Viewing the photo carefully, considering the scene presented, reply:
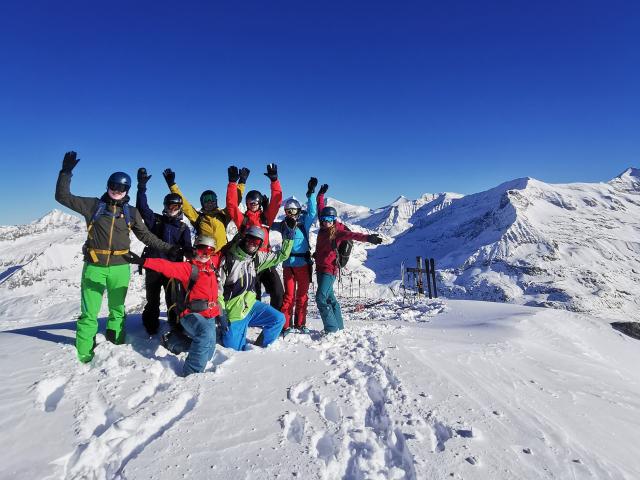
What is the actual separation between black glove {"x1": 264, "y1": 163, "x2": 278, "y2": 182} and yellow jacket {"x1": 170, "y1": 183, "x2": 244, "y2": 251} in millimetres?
1086

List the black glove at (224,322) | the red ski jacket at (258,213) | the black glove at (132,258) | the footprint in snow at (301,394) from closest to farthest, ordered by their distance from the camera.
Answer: the footprint in snow at (301,394) < the black glove at (132,258) < the black glove at (224,322) < the red ski jacket at (258,213)

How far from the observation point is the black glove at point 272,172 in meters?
6.72

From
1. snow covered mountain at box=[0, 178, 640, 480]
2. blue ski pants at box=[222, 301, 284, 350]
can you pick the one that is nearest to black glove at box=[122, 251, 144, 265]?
snow covered mountain at box=[0, 178, 640, 480]

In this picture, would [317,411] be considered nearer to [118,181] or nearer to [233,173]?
[118,181]

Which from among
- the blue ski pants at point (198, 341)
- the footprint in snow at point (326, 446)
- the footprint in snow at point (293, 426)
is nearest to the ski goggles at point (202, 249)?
the blue ski pants at point (198, 341)

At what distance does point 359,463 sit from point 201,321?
8.85ft

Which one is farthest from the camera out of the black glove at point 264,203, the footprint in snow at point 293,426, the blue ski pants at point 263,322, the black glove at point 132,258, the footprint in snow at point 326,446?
the black glove at point 264,203

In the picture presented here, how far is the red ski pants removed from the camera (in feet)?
22.8

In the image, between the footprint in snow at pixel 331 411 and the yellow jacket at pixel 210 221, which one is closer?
the footprint in snow at pixel 331 411

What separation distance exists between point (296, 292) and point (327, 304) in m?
0.78

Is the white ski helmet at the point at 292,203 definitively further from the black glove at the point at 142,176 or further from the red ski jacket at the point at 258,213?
the black glove at the point at 142,176

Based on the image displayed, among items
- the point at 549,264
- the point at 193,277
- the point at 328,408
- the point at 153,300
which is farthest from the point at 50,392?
the point at 549,264

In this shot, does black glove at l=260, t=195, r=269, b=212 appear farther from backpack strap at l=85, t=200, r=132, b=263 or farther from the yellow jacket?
backpack strap at l=85, t=200, r=132, b=263

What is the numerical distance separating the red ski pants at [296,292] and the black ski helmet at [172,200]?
7.77ft
